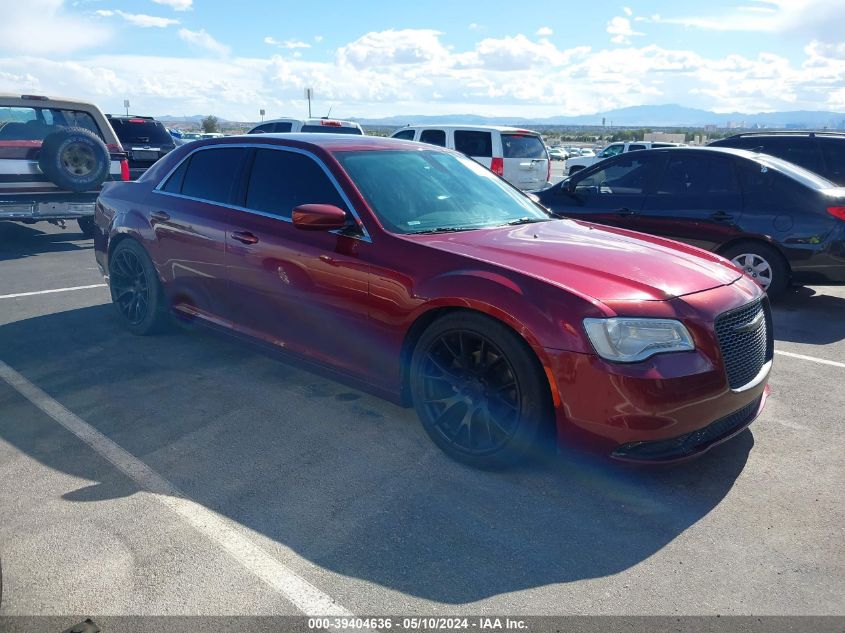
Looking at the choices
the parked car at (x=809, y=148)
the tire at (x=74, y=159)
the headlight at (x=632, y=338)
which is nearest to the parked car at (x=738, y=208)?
the parked car at (x=809, y=148)

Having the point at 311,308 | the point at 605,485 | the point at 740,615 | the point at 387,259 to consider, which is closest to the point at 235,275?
the point at 311,308

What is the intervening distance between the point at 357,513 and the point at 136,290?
3533mm

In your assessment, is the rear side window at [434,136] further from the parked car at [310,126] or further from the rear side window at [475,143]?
the parked car at [310,126]

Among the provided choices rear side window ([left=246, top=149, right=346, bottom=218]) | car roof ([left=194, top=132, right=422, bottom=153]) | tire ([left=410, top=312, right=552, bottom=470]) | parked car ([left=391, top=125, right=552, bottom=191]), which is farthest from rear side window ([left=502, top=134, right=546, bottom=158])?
tire ([left=410, top=312, right=552, bottom=470])

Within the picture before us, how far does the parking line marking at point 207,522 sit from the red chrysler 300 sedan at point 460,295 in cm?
117

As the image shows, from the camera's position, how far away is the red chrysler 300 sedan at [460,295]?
3.29 metres

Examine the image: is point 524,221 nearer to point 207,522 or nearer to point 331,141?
point 331,141

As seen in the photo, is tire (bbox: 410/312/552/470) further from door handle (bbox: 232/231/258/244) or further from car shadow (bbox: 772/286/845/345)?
car shadow (bbox: 772/286/845/345)

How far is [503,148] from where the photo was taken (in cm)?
1396

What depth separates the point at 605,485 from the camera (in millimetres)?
3594

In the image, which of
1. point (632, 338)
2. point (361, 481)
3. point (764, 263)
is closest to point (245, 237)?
point (361, 481)

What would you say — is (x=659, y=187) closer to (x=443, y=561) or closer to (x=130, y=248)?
(x=130, y=248)

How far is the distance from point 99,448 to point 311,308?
A: 4.60 ft

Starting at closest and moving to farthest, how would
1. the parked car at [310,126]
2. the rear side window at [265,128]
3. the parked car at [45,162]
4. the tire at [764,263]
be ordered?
the tire at [764,263]
the parked car at [45,162]
the parked car at [310,126]
the rear side window at [265,128]
